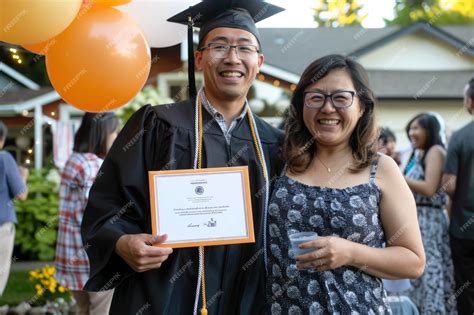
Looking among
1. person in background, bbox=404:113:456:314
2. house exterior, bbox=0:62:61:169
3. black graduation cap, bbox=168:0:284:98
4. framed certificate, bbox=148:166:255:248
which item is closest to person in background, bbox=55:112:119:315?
black graduation cap, bbox=168:0:284:98

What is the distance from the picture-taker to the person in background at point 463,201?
5625 mm

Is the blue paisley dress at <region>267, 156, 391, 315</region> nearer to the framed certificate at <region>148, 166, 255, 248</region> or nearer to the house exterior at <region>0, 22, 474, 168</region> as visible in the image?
the framed certificate at <region>148, 166, 255, 248</region>

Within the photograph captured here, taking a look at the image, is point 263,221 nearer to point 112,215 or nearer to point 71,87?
point 112,215

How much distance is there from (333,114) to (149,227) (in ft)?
3.15

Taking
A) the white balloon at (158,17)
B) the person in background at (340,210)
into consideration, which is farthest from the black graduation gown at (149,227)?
the white balloon at (158,17)

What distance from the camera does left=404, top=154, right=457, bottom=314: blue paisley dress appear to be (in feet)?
20.2

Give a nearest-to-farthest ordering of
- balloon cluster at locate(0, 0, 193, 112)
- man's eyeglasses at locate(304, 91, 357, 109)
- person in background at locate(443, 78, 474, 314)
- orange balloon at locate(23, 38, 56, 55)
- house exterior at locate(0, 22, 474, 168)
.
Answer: man's eyeglasses at locate(304, 91, 357, 109)
balloon cluster at locate(0, 0, 193, 112)
orange balloon at locate(23, 38, 56, 55)
person in background at locate(443, 78, 474, 314)
house exterior at locate(0, 22, 474, 168)

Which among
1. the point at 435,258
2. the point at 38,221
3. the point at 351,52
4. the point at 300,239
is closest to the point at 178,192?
the point at 300,239

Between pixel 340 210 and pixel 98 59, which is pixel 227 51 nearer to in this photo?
pixel 98 59

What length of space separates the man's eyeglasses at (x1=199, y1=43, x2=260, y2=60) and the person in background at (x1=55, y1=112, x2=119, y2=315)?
241 centimetres

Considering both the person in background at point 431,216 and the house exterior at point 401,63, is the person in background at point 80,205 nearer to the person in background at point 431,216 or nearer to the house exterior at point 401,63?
the person in background at point 431,216

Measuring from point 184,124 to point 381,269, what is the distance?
1.10 m

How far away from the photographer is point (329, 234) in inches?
106

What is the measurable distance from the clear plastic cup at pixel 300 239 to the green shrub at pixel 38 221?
29.7 ft
